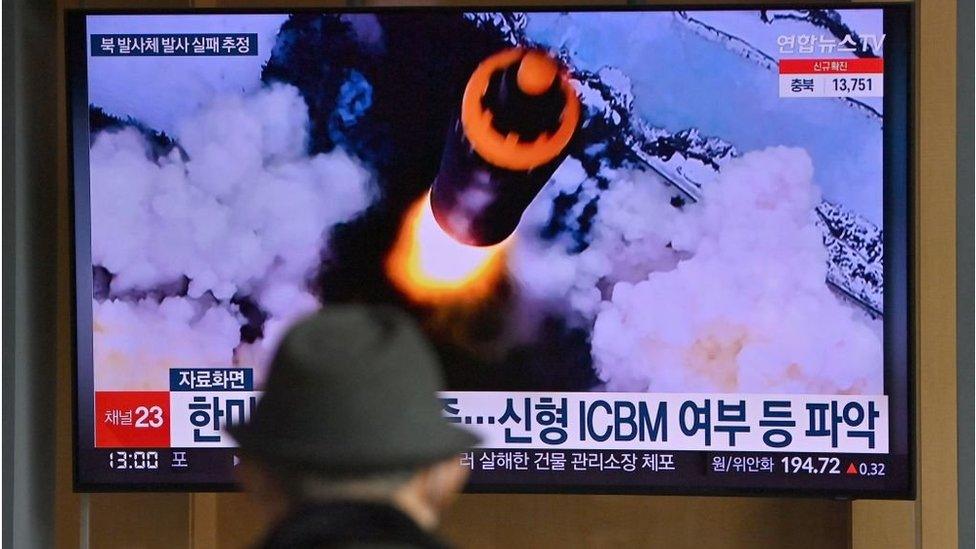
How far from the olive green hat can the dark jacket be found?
0.04 meters

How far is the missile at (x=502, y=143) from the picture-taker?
10.8ft

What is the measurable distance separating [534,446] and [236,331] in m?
0.80

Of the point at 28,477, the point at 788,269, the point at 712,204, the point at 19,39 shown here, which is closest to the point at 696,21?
the point at 712,204

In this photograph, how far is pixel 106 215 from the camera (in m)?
3.35

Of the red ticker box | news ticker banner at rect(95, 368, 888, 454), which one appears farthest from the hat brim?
the red ticker box

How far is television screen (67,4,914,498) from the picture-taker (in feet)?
10.6

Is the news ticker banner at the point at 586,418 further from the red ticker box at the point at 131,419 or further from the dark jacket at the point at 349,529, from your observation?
the dark jacket at the point at 349,529

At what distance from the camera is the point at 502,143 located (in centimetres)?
334

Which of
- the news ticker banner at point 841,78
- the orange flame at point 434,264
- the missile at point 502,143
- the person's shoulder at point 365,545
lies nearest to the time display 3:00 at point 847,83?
the news ticker banner at point 841,78

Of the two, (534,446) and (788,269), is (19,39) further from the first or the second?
(788,269)

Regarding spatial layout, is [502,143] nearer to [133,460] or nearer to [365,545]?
[133,460]

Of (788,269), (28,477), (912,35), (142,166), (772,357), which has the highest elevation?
(912,35)

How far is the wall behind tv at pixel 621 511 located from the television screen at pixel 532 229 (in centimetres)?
27

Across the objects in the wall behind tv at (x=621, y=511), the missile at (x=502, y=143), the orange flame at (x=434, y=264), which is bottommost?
the wall behind tv at (x=621, y=511)
